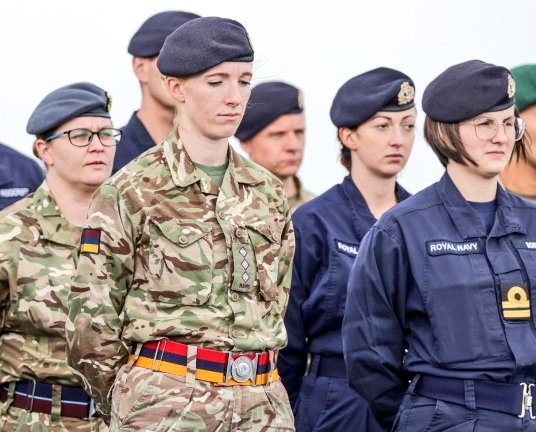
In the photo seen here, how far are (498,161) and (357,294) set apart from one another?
0.64 meters

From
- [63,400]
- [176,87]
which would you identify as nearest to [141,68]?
[63,400]

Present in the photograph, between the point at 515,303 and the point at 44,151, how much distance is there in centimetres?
213

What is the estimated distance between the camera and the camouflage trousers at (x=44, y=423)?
5.96 m

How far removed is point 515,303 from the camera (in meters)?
5.13

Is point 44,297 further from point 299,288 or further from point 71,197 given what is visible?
point 299,288

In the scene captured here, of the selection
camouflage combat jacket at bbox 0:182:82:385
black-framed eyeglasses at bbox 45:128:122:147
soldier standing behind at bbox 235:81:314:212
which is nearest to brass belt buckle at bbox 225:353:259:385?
camouflage combat jacket at bbox 0:182:82:385

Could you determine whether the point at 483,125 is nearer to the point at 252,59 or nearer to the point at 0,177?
the point at 252,59

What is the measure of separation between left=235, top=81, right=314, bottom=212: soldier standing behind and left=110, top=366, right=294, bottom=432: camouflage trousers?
3.00 metres

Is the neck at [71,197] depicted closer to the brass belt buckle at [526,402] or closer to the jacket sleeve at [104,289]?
the jacket sleeve at [104,289]

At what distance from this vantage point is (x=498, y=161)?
527cm

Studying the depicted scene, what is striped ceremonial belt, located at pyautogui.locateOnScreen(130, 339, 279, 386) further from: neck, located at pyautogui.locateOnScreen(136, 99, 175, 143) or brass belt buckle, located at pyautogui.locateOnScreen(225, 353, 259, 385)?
neck, located at pyautogui.locateOnScreen(136, 99, 175, 143)

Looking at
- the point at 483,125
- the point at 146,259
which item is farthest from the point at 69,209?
the point at 483,125

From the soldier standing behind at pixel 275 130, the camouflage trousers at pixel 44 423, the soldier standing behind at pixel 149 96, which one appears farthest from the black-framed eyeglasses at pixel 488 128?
the soldier standing behind at pixel 275 130

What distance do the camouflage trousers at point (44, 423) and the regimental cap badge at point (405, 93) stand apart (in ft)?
6.01
